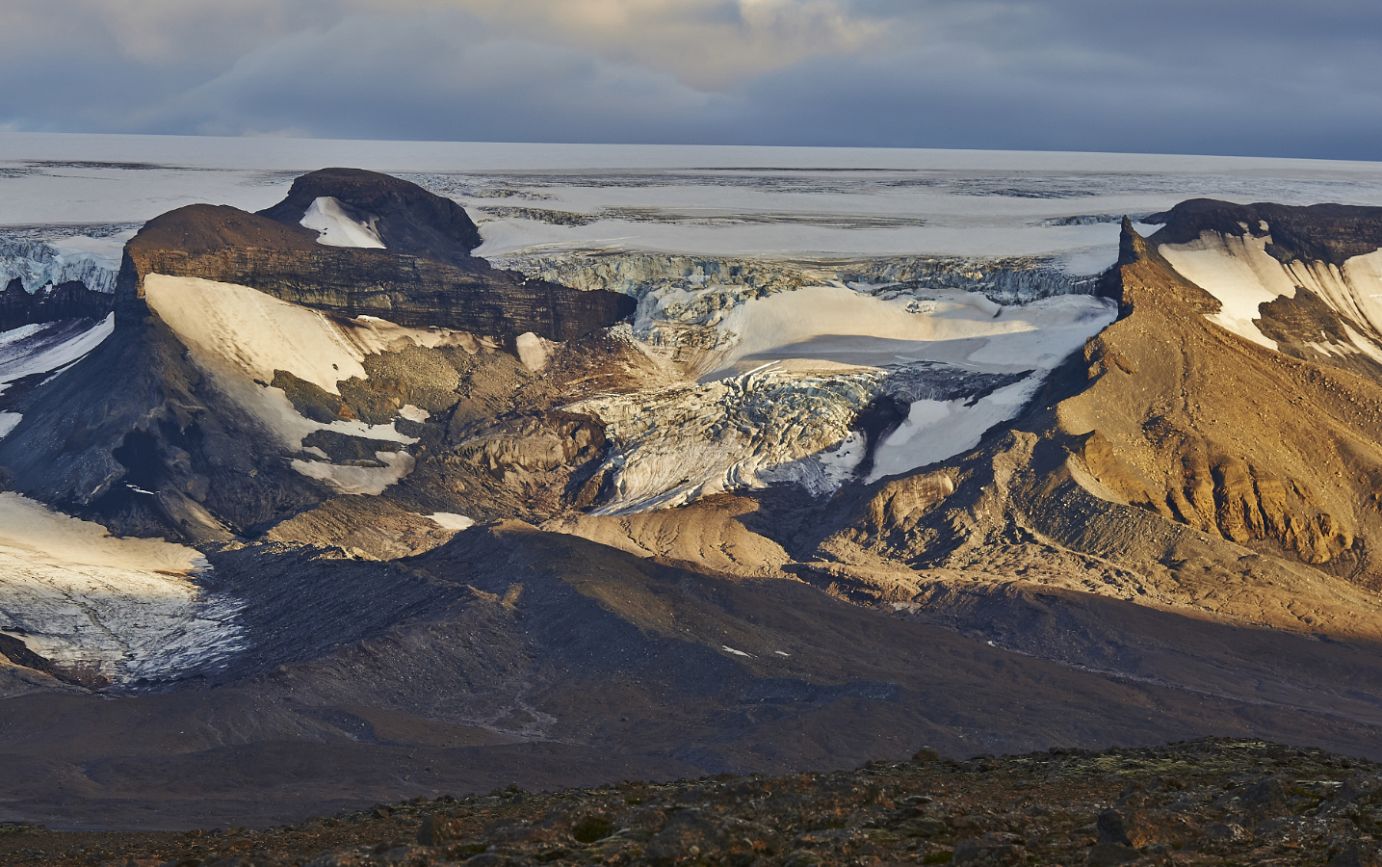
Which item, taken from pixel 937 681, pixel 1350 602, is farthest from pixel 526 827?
pixel 1350 602

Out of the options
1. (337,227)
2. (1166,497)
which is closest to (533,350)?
(337,227)

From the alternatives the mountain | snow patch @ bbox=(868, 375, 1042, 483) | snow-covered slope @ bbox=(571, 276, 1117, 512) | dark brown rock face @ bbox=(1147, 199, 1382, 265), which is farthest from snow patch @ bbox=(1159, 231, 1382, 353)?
snow patch @ bbox=(868, 375, 1042, 483)

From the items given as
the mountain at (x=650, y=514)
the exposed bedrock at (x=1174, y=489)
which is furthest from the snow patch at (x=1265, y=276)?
the exposed bedrock at (x=1174, y=489)

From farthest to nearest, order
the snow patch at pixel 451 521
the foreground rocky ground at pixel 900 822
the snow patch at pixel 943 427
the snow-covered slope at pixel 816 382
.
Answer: the snow-covered slope at pixel 816 382 → the snow patch at pixel 943 427 → the snow patch at pixel 451 521 → the foreground rocky ground at pixel 900 822

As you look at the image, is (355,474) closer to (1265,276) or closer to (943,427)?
(943,427)

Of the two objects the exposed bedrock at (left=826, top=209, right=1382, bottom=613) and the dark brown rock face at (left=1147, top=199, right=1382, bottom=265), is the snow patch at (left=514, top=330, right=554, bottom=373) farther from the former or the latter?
the dark brown rock face at (left=1147, top=199, right=1382, bottom=265)

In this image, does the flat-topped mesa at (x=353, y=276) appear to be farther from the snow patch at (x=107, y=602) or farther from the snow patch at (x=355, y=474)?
the snow patch at (x=107, y=602)
